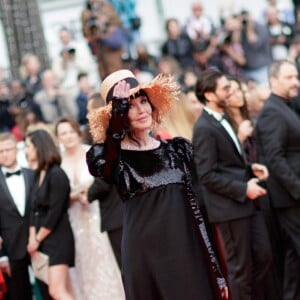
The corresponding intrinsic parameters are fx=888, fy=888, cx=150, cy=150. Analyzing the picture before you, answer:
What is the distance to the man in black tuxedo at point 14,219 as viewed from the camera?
27.3 ft

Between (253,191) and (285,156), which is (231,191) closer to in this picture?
(253,191)

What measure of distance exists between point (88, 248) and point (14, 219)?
2.60ft

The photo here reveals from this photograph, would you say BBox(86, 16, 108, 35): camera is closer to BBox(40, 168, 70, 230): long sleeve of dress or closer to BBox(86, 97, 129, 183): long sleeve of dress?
BBox(40, 168, 70, 230): long sleeve of dress

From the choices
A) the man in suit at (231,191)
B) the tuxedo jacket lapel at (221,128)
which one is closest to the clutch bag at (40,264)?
the man in suit at (231,191)

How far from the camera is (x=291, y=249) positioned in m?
8.10

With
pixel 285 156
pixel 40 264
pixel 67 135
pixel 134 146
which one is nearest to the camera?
pixel 134 146

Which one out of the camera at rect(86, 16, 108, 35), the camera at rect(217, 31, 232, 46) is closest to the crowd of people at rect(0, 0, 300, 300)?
the camera at rect(86, 16, 108, 35)

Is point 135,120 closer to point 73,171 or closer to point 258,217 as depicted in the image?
point 258,217

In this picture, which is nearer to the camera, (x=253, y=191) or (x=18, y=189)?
(x=253, y=191)

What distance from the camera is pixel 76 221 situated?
341 inches

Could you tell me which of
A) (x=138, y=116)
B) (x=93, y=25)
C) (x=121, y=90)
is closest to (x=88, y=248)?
(x=138, y=116)

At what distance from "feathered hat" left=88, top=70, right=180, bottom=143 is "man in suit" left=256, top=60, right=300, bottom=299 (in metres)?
2.21

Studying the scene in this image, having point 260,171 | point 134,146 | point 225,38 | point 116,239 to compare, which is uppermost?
point 225,38


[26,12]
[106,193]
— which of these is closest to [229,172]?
[106,193]
